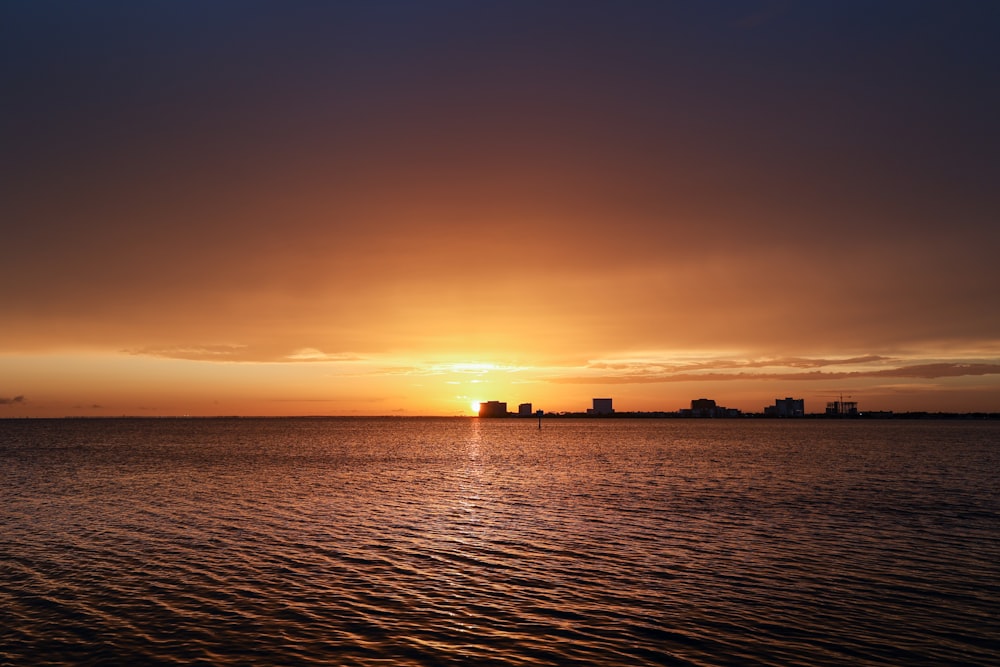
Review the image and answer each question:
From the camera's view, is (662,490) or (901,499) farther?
(662,490)

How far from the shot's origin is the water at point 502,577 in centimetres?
2372

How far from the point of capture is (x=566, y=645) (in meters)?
23.7

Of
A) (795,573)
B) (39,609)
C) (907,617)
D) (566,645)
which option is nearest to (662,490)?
(795,573)

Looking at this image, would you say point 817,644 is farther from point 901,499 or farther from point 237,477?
point 237,477

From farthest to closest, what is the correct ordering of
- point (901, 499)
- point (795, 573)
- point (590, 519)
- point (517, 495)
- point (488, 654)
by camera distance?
point (517, 495) < point (901, 499) < point (590, 519) < point (795, 573) < point (488, 654)

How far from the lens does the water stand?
934 inches

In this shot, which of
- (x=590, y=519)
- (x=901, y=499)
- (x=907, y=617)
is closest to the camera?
(x=907, y=617)

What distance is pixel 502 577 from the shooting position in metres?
33.7

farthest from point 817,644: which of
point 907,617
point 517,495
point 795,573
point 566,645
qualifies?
point 517,495

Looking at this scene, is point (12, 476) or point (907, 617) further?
point (12, 476)

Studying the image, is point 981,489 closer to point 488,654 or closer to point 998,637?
point 998,637

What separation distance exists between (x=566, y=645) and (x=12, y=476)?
9417 centimetres

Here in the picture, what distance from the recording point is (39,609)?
28.2m

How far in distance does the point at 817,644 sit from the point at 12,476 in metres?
100
